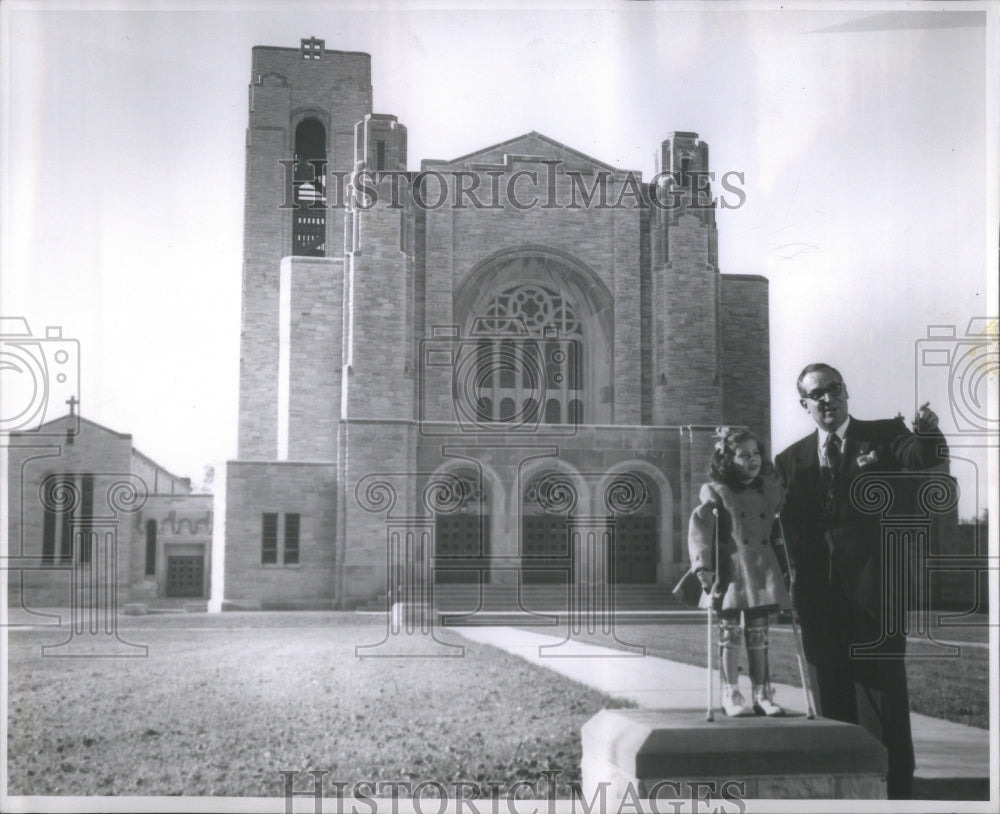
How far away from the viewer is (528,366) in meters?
8.53

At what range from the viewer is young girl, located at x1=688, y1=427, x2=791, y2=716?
21.0 ft

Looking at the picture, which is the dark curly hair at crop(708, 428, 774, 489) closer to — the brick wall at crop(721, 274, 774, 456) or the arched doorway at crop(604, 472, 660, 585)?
the brick wall at crop(721, 274, 774, 456)

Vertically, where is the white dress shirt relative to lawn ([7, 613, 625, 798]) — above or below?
above

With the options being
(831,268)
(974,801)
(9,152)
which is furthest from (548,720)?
(9,152)

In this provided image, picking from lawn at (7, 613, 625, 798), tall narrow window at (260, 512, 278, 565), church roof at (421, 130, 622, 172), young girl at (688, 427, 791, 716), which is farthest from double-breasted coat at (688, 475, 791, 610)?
tall narrow window at (260, 512, 278, 565)

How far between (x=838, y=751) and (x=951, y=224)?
12.8ft

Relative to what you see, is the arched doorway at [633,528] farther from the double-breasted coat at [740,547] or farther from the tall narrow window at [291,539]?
the tall narrow window at [291,539]

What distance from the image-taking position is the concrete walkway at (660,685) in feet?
23.6

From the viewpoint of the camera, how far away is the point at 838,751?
20.0 ft

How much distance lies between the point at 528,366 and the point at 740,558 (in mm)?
2544

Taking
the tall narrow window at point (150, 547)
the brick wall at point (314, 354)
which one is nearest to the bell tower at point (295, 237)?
the brick wall at point (314, 354)

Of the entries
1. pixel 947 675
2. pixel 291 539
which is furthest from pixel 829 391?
pixel 291 539

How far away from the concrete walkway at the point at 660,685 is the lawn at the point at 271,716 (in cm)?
14

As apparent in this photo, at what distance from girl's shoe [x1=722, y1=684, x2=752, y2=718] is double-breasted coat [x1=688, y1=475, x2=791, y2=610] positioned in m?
0.47
